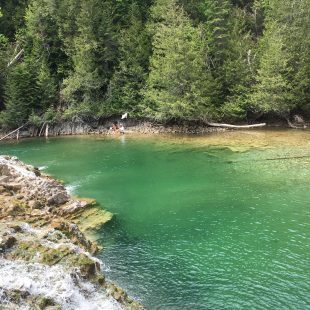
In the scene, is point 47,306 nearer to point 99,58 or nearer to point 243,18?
point 99,58

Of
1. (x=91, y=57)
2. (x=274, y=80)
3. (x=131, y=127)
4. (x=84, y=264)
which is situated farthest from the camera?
(x=131, y=127)

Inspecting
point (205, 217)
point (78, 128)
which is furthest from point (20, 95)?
point (205, 217)

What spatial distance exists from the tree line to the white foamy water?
3728 centimetres

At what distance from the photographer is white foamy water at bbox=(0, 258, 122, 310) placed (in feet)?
41.0

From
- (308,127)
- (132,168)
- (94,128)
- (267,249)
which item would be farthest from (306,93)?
(267,249)

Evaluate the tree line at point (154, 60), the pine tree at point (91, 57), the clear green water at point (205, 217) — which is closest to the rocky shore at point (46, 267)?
the clear green water at point (205, 217)

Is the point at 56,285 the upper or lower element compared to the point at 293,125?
lower

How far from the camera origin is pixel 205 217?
22.8 m

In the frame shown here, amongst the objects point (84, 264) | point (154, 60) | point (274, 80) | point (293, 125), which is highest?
point (154, 60)

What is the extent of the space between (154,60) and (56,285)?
140ft

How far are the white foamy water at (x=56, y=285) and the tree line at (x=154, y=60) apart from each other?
3728 centimetres

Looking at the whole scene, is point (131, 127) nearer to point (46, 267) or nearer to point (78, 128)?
point (78, 128)

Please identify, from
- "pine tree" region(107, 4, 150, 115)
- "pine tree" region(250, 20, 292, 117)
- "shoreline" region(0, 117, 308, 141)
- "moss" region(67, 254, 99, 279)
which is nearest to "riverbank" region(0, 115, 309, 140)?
"shoreline" region(0, 117, 308, 141)

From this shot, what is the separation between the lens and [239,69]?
51375mm
